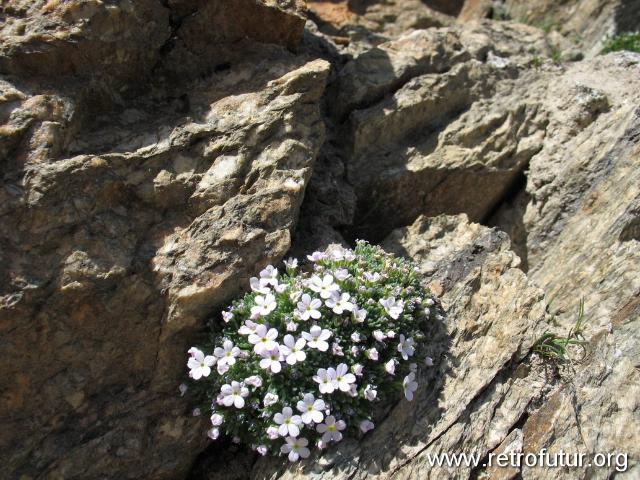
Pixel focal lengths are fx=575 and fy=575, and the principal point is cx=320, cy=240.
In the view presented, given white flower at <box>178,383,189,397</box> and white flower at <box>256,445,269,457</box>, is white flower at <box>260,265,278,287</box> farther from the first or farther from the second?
white flower at <box>256,445,269,457</box>

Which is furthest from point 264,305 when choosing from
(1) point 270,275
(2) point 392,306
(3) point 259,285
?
(2) point 392,306

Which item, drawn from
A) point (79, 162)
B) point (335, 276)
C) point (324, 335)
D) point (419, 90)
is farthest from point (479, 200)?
point (79, 162)

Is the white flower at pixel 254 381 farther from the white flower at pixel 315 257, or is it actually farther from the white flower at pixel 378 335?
the white flower at pixel 315 257

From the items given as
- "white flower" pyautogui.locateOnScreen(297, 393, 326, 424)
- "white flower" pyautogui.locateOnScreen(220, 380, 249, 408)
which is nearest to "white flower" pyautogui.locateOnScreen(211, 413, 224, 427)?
"white flower" pyautogui.locateOnScreen(220, 380, 249, 408)

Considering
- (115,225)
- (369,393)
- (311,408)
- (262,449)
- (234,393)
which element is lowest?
(262,449)

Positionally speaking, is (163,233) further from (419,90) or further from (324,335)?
(419,90)

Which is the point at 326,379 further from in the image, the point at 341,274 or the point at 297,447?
the point at 341,274
